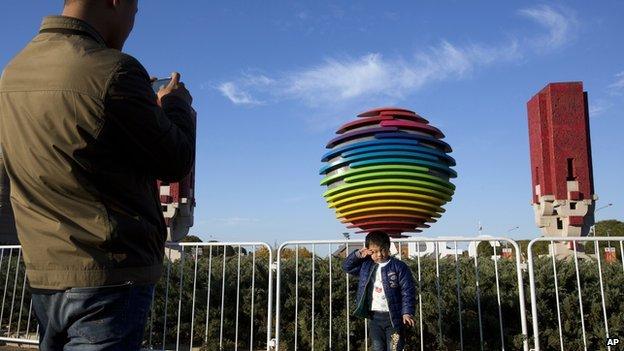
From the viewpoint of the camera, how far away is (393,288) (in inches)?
183

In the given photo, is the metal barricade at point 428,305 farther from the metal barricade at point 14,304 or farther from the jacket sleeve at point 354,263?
the metal barricade at point 14,304

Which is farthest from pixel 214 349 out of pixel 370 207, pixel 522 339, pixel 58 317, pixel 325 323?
pixel 58 317

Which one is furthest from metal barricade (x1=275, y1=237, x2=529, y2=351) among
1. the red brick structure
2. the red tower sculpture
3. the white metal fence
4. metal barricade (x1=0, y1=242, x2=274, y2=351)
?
the red tower sculpture

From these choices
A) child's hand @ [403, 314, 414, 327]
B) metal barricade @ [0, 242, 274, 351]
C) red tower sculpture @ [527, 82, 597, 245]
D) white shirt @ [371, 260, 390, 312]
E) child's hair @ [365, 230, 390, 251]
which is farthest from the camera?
red tower sculpture @ [527, 82, 597, 245]

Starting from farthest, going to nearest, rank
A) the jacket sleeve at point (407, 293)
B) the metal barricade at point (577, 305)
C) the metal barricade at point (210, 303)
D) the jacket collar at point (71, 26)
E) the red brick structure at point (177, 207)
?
1. the red brick structure at point (177, 207)
2. the metal barricade at point (210, 303)
3. the metal barricade at point (577, 305)
4. the jacket sleeve at point (407, 293)
5. the jacket collar at point (71, 26)

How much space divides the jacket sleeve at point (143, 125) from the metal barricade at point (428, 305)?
13.4ft

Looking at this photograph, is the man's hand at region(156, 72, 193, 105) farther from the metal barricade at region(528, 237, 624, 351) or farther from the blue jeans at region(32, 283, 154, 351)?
the metal barricade at region(528, 237, 624, 351)

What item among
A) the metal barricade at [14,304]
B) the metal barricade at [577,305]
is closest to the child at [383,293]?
the metal barricade at [577,305]

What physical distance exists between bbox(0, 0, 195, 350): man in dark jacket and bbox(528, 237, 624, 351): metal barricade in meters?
4.60

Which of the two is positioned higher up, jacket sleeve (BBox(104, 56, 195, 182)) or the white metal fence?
jacket sleeve (BBox(104, 56, 195, 182))

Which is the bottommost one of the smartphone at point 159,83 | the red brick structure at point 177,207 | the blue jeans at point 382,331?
the blue jeans at point 382,331

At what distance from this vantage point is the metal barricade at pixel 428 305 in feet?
18.1

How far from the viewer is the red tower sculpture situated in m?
12.3

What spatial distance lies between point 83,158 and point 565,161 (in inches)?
518
